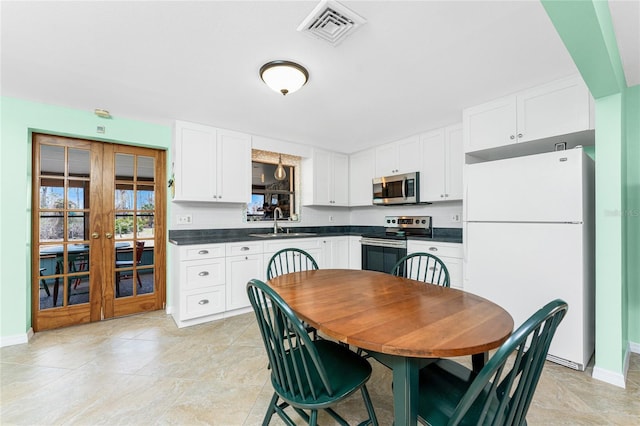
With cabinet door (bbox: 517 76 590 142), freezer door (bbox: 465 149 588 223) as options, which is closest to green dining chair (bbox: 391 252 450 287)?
freezer door (bbox: 465 149 588 223)

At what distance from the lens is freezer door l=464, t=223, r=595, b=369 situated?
2.02 metres

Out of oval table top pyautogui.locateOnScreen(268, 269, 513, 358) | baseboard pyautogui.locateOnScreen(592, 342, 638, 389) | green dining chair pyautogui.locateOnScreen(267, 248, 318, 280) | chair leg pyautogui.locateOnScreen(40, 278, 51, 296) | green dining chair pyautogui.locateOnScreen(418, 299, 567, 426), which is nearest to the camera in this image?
green dining chair pyautogui.locateOnScreen(418, 299, 567, 426)

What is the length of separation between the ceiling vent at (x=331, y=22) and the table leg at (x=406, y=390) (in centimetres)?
165

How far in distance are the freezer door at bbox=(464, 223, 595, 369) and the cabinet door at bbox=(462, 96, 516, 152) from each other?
79 cm

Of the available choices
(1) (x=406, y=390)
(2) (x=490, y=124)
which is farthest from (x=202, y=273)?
(2) (x=490, y=124)

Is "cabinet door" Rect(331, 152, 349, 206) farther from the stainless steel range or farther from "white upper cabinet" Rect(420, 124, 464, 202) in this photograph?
"white upper cabinet" Rect(420, 124, 464, 202)

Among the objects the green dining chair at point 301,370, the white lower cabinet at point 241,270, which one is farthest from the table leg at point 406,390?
the white lower cabinet at point 241,270

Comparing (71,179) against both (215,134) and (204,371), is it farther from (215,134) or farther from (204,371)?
(204,371)

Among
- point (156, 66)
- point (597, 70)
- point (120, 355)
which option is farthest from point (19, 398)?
point (597, 70)

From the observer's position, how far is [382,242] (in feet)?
12.1

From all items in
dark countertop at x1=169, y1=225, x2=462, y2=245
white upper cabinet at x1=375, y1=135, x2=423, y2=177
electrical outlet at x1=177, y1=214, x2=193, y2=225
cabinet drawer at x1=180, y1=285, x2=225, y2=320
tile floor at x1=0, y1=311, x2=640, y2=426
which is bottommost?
tile floor at x1=0, y1=311, x2=640, y2=426

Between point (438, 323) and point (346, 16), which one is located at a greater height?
point (346, 16)

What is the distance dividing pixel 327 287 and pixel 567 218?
6.14 feet

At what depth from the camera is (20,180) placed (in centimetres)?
256
